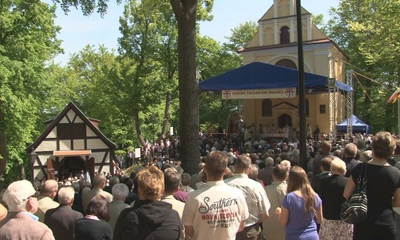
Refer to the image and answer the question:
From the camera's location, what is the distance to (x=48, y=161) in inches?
A: 860

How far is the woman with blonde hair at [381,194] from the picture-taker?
3.69m

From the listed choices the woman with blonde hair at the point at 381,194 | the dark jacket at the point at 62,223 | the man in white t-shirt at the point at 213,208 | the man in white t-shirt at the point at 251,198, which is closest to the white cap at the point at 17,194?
the man in white t-shirt at the point at 213,208

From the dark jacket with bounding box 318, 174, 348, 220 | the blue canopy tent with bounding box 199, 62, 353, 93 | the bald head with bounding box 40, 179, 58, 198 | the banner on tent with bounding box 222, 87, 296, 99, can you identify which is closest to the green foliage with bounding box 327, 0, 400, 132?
the blue canopy tent with bounding box 199, 62, 353, 93

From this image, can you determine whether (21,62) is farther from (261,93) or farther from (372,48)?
(372,48)

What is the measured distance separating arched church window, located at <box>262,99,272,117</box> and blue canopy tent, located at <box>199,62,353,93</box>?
32.7 ft

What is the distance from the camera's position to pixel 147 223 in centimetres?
319

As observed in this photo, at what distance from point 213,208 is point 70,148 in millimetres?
20431

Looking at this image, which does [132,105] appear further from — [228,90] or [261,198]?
[261,198]

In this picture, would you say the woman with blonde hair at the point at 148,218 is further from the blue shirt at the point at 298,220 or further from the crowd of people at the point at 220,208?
the blue shirt at the point at 298,220

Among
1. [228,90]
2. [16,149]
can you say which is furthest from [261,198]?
[16,149]

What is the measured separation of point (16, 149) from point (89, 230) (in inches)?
913

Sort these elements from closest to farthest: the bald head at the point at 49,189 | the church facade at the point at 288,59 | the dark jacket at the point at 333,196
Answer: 1. the dark jacket at the point at 333,196
2. the bald head at the point at 49,189
3. the church facade at the point at 288,59

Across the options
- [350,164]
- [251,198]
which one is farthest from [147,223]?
[350,164]

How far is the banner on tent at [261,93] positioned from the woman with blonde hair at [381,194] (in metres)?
13.6
